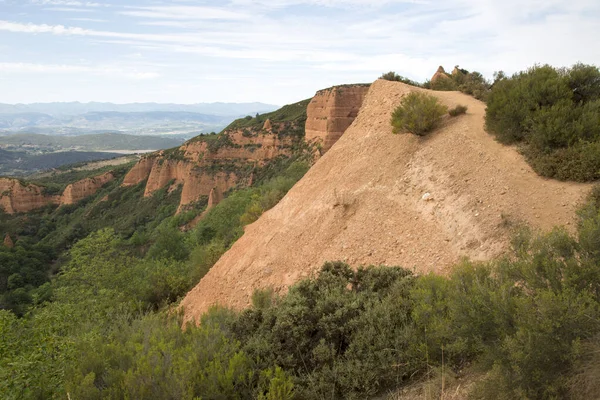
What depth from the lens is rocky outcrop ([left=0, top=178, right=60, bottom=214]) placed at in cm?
5744

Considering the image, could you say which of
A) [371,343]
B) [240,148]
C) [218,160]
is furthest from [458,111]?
[218,160]

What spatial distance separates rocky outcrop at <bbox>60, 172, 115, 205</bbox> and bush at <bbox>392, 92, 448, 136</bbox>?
6368 cm

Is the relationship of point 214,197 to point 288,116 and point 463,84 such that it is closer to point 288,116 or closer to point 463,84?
point 288,116

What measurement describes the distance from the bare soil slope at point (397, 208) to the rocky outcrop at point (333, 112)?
25736mm

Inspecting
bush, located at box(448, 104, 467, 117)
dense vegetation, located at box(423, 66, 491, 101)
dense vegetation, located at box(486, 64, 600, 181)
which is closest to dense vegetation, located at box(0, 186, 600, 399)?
dense vegetation, located at box(486, 64, 600, 181)

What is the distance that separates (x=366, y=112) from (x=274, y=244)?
6514mm

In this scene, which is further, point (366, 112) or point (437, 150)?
point (366, 112)

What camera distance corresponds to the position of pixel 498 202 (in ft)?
26.1

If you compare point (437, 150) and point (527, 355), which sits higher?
point (437, 150)

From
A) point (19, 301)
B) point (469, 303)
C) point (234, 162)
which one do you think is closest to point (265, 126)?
point (234, 162)

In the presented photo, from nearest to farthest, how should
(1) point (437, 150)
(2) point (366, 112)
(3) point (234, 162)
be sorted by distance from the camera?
(1) point (437, 150), (2) point (366, 112), (3) point (234, 162)

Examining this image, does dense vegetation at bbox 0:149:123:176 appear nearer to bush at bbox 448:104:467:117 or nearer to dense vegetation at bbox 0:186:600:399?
bush at bbox 448:104:467:117

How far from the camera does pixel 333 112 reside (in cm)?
3947

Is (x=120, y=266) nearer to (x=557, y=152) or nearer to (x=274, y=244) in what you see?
(x=274, y=244)
